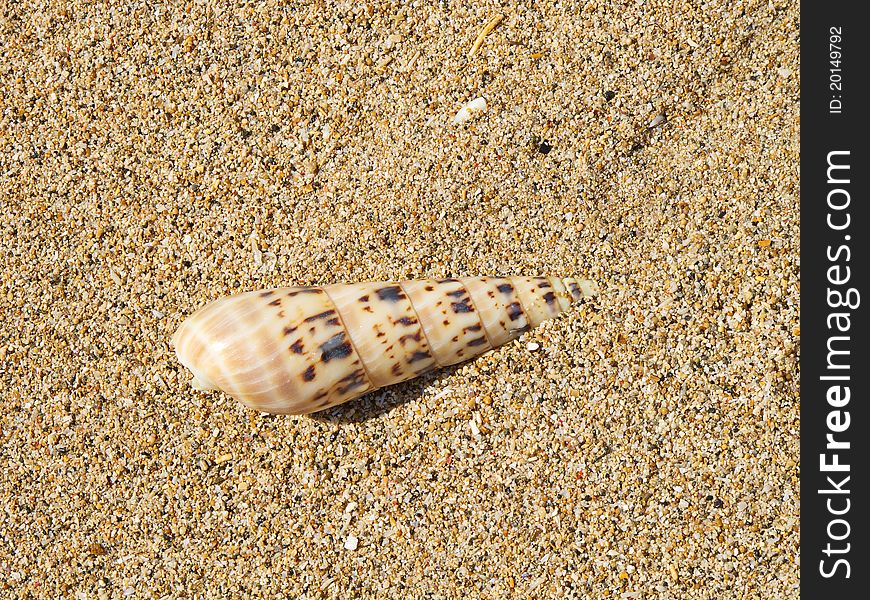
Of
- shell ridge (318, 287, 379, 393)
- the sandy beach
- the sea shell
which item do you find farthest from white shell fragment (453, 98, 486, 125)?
shell ridge (318, 287, 379, 393)

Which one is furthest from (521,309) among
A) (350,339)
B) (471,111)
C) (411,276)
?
(471,111)

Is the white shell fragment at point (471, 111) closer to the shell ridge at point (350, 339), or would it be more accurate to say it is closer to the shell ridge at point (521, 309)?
the shell ridge at point (521, 309)

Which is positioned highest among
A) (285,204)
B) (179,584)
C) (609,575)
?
(285,204)

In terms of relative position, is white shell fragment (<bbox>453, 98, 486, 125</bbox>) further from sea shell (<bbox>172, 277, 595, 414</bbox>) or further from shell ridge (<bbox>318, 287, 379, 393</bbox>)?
shell ridge (<bbox>318, 287, 379, 393</bbox>)

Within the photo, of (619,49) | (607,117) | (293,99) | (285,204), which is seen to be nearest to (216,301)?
(285,204)

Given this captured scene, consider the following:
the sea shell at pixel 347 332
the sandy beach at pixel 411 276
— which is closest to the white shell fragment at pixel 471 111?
the sandy beach at pixel 411 276

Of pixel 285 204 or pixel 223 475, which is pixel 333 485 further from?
pixel 285 204
